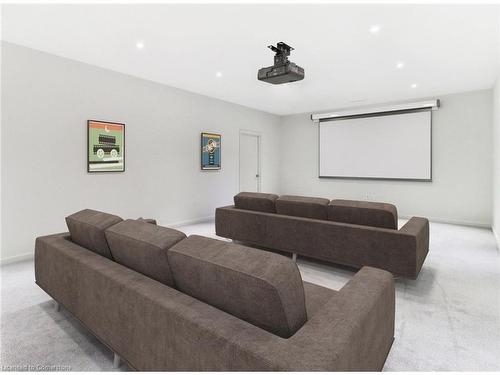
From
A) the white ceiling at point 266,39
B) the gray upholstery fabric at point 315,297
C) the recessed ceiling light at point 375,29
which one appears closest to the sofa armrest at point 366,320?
the gray upholstery fabric at point 315,297

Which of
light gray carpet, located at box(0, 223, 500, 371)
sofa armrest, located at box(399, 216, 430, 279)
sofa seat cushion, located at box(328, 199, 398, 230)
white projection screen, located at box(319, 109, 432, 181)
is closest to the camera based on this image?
light gray carpet, located at box(0, 223, 500, 371)

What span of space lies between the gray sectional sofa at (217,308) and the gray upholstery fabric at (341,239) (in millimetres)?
1227

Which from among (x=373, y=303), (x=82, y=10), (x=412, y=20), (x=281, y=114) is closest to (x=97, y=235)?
(x=373, y=303)

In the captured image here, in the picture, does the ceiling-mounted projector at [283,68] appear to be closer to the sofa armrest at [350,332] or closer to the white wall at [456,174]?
the sofa armrest at [350,332]

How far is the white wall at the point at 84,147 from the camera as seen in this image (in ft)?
11.2

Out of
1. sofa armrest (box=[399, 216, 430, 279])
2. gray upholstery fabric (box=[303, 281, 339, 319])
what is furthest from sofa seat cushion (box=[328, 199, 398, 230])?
gray upholstery fabric (box=[303, 281, 339, 319])

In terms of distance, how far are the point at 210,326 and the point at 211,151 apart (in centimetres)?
523

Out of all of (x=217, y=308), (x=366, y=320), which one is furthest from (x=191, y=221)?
(x=366, y=320)

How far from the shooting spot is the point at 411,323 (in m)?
2.06

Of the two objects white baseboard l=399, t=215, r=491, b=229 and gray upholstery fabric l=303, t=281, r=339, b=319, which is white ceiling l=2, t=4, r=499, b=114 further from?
white baseboard l=399, t=215, r=491, b=229

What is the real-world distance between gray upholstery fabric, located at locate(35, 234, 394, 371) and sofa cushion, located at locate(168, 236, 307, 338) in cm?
5

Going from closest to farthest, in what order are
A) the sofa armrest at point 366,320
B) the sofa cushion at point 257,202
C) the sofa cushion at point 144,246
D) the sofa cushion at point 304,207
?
the sofa armrest at point 366,320 < the sofa cushion at point 144,246 < the sofa cushion at point 304,207 < the sofa cushion at point 257,202

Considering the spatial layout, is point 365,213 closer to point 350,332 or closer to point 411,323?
point 411,323

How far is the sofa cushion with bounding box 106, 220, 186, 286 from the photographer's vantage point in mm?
1361
